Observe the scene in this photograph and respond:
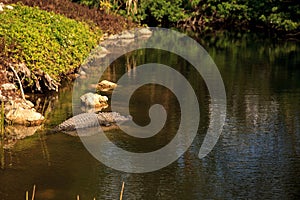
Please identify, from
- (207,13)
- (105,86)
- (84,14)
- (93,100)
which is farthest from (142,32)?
(93,100)

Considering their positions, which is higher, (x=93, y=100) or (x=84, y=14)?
(x=84, y=14)

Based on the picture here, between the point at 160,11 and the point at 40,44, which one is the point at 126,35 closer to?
the point at 160,11

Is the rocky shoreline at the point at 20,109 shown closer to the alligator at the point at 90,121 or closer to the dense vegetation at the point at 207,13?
the alligator at the point at 90,121

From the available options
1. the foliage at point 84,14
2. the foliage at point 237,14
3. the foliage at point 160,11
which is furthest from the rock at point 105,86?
the foliage at point 160,11

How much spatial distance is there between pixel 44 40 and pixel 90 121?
6017mm

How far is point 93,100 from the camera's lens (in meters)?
18.9

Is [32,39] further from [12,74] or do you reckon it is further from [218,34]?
[218,34]

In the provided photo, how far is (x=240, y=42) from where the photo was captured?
37.5 meters

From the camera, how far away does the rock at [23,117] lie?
16.5 m

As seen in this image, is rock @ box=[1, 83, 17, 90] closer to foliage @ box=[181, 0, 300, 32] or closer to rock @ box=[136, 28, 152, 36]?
rock @ box=[136, 28, 152, 36]

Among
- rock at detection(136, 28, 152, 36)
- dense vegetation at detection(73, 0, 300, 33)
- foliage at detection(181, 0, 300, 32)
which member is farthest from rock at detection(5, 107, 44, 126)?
foliage at detection(181, 0, 300, 32)

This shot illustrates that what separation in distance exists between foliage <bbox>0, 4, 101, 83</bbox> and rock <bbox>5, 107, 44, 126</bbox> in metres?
2.92

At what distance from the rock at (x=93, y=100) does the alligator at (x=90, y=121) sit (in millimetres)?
1823

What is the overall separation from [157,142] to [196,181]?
2896mm
